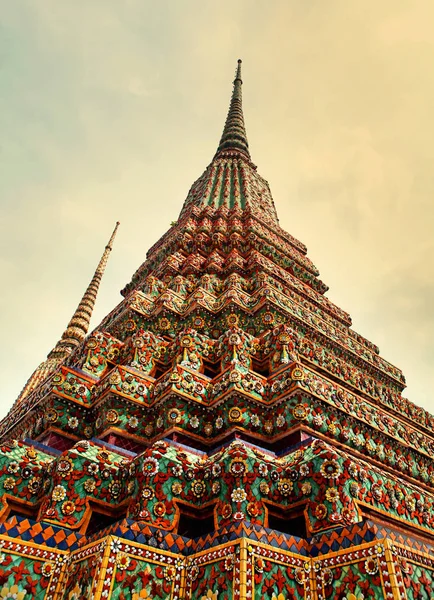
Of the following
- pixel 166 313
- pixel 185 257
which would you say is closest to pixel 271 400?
pixel 166 313

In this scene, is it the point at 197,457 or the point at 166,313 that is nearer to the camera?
the point at 197,457

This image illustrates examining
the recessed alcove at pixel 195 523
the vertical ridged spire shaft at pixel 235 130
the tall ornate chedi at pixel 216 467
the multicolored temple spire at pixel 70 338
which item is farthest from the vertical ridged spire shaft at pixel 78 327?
the recessed alcove at pixel 195 523

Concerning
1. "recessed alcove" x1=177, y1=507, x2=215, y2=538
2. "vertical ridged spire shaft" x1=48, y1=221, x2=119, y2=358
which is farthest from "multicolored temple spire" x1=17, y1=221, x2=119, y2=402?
"recessed alcove" x1=177, y1=507, x2=215, y2=538

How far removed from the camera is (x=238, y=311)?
8586mm

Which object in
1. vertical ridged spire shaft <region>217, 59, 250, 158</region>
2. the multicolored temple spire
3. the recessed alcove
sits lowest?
the recessed alcove

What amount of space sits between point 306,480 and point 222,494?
809mm

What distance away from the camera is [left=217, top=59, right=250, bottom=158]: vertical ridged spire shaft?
23781 millimetres

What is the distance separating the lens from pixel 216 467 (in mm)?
4523

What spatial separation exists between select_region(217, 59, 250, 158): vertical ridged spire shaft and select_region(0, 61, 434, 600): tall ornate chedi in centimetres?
1551

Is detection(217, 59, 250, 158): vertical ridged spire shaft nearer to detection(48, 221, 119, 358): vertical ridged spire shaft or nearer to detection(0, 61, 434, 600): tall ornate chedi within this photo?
detection(48, 221, 119, 358): vertical ridged spire shaft

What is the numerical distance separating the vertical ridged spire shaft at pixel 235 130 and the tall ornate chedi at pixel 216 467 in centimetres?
1551

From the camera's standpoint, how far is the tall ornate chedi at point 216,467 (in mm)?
3461

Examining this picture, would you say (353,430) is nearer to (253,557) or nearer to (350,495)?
(350,495)

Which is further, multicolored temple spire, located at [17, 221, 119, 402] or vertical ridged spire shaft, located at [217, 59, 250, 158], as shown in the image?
vertical ridged spire shaft, located at [217, 59, 250, 158]
